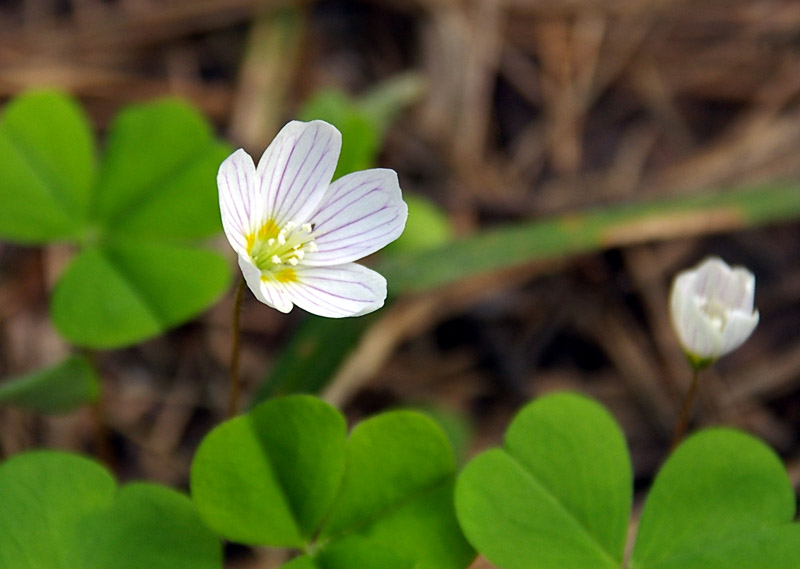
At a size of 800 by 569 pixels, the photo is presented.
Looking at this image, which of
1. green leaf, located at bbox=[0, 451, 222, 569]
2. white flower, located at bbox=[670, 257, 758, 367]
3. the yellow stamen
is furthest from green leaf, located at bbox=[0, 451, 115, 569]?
white flower, located at bbox=[670, 257, 758, 367]

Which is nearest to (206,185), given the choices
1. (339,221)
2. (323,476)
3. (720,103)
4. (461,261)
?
(339,221)

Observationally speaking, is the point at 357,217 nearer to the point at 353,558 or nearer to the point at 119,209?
the point at 353,558

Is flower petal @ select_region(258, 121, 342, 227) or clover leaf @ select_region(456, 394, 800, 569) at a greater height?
flower petal @ select_region(258, 121, 342, 227)

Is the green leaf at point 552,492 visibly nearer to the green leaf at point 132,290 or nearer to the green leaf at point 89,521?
the green leaf at point 89,521

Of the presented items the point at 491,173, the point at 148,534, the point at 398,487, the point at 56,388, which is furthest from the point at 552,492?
the point at 491,173

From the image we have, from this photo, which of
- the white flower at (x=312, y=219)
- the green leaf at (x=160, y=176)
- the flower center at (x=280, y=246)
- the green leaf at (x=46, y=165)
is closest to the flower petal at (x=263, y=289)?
the white flower at (x=312, y=219)

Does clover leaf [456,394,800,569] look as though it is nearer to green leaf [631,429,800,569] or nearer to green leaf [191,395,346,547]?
green leaf [631,429,800,569]

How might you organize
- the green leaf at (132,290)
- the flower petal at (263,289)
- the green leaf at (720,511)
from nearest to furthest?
the flower petal at (263,289) → the green leaf at (720,511) → the green leaf at (132,290)
